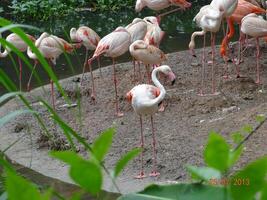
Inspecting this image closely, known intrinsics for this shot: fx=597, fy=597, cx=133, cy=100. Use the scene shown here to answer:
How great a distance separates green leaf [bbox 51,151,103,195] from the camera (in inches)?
28.6

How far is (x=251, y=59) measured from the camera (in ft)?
22.9

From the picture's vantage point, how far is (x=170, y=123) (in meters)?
5.44

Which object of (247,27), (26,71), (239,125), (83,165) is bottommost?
(26,71)

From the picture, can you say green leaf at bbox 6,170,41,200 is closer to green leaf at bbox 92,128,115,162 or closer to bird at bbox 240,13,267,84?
green leaf at bbox 92,128,115,162

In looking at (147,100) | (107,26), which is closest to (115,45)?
(147,100)

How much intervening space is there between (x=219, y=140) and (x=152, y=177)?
377 cm

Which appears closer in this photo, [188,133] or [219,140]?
[219,140]

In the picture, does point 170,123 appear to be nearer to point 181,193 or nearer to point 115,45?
point 115,45

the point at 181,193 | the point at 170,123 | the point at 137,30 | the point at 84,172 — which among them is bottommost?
the point at 170,123

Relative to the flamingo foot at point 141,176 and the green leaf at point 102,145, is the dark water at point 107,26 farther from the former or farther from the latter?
the green leaf at point 102,145

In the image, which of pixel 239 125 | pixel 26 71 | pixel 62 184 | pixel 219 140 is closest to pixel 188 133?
pixel 239 125

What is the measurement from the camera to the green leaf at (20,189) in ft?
2.26

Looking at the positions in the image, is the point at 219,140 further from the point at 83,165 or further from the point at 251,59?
the point at 251,59

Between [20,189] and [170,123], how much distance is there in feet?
15.7
